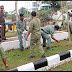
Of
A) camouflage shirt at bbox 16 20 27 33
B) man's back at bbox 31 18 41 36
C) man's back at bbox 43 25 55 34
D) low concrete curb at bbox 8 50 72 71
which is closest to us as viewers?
low concrete curb at bbox 8 50 72 71

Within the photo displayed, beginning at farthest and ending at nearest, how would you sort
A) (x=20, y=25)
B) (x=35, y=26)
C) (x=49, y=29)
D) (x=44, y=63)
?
(x=20, y=25), (x=49, y=29), (x=35, y=26), (x=44, y=63)

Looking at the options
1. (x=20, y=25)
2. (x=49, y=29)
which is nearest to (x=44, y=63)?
(x=49, y=29)

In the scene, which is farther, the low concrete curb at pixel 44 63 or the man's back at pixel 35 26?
the man's back at pixel 35 26

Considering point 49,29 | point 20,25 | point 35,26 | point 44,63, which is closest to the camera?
point 44,63

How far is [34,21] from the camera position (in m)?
5.87

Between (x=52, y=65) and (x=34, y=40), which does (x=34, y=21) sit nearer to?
(x=34, y=40)

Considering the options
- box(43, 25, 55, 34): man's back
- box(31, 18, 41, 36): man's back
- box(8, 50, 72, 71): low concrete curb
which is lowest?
box(8, 50, 72, 71): low concrete curb

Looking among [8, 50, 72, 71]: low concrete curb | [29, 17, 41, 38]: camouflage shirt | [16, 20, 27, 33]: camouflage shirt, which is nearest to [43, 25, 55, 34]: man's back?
[16, 20, 27, 33]: camouflage shirt

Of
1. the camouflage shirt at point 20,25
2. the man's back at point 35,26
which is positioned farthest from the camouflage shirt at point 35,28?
the camouflage shirt at point 20,25

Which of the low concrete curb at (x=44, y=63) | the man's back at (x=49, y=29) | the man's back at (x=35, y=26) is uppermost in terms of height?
the man's back at (x=35, y=26)

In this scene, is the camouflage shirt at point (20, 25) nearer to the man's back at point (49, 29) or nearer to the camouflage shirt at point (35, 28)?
the man's back at point (49, 29)

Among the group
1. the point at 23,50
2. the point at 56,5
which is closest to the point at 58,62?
the point at 23,50

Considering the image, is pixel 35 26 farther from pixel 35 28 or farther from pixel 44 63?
pixel 44 63

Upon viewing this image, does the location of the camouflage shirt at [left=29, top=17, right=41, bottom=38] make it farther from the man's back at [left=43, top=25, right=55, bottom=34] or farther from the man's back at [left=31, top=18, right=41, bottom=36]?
the man's back at [left=43, top=25, right=55, bottom=34]
